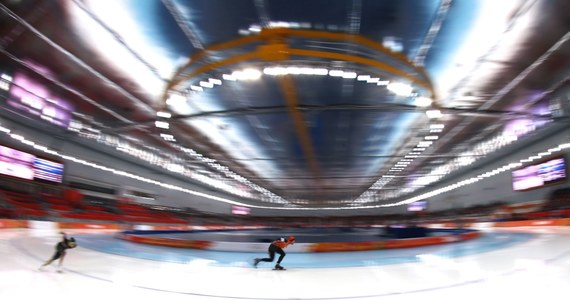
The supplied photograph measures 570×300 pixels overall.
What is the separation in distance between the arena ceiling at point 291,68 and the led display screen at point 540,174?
12.0 feet

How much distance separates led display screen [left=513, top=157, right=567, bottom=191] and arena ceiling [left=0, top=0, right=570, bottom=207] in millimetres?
3658

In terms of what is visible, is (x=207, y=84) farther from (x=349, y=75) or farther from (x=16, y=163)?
(x=16, y=163)

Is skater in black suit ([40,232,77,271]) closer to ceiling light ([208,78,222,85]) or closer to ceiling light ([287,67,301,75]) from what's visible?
ceiling light ([208,78,222,85])

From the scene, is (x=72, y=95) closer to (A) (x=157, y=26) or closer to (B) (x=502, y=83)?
(A) (x=157, y=26)

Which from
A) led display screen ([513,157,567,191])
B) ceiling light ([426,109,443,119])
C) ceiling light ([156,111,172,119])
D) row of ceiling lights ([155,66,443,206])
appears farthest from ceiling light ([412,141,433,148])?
ceiling light ([156,111,172,119])

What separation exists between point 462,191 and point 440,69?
33.5 metres

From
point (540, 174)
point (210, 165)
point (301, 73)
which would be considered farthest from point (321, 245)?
point (540, 174)

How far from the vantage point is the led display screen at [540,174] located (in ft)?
76.0

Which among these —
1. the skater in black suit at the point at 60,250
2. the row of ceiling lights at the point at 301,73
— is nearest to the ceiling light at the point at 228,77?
the row of ceiling lights at the point at 301,73

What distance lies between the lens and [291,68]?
12.0 meters

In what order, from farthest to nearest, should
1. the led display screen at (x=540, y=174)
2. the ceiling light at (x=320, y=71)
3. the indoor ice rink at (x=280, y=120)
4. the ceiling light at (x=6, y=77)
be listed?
1. the led display screen at (x=540, y=174)
2. the ceiling light at (x=6, y=77)
3. the ceiling light at (x=320, y=71)
4. the indoor ice rink at (x=280, y=120)

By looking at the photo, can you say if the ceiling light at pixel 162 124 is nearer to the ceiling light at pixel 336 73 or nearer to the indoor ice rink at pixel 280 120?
the indoor ice rink at pixel 280 120

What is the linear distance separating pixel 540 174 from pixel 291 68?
2416 cm

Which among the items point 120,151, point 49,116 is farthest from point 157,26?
point 120,151
